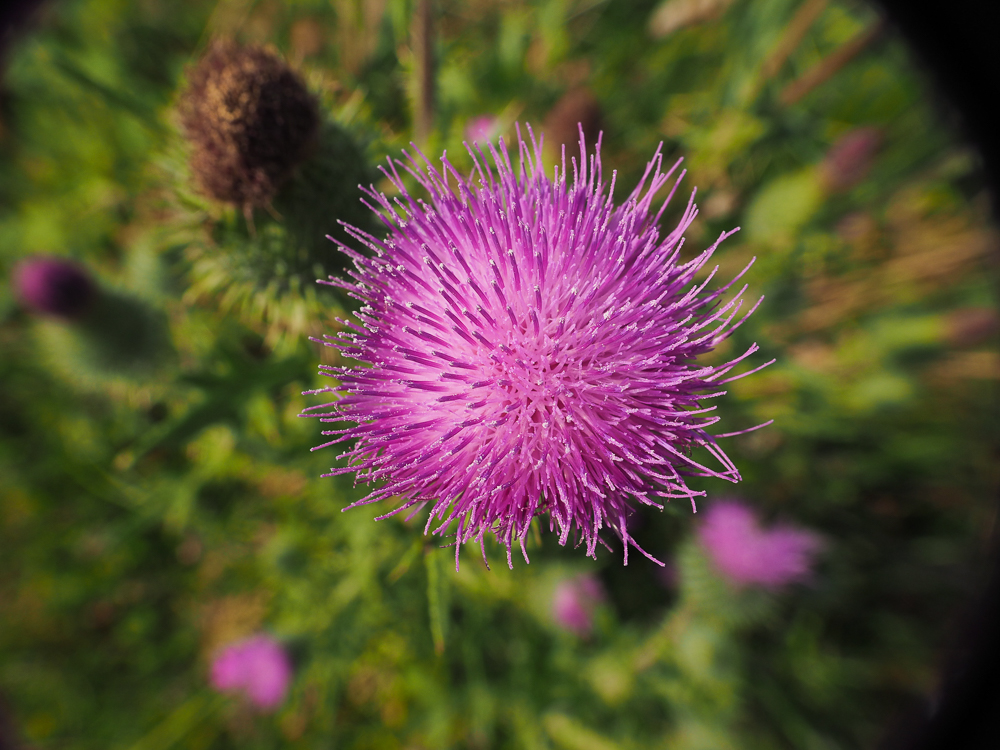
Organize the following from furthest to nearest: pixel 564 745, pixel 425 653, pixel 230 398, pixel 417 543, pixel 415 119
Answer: pixel 564 745 → pixel 425 653 → pixel 415 119 → pixel 230 398 → pixel 417 543

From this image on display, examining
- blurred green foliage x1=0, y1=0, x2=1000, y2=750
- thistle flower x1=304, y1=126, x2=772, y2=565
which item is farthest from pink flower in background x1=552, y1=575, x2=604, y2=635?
thistle flower x1=304, y1=126, x2=772, y2=565

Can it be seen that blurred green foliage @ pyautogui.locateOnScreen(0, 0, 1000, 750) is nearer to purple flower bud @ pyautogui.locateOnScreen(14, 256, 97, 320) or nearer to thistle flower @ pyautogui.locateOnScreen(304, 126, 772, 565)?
purple flower bud @ pyautogui.locateOnScreen(14, 256, 97, 320)

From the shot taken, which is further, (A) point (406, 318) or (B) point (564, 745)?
(B) point (564, 745)

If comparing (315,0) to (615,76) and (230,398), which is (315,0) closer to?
(615,76)

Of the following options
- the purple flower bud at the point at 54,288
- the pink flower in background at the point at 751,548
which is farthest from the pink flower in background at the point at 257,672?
the pink flower in background at the point at 751,548

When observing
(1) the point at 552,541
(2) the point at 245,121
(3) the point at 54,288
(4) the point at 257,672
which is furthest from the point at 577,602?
(3) the point at 54,288

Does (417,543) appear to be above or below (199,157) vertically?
below

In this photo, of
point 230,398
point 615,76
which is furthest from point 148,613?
point 615,76
